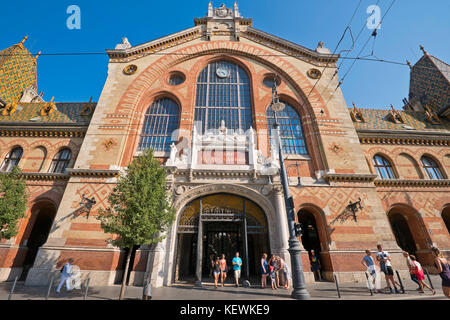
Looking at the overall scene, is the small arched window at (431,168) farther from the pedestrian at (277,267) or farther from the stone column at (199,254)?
the stone column at (199,254)

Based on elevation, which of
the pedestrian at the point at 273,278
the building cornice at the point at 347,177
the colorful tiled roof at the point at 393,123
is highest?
the colorful tiled roof at the point at 393,123

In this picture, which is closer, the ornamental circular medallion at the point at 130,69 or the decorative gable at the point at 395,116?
the ornamental circular medallion at the point at 130,69

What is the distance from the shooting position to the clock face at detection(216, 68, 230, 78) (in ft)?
64.3

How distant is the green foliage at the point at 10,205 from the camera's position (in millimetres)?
10773

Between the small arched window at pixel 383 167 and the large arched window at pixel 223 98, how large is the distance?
34.3 feet

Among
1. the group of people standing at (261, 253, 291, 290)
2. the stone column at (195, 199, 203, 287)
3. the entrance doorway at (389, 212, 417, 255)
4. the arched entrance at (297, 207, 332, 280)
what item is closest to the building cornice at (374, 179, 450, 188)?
the entrance doorway at (389, 212, 417, 255)

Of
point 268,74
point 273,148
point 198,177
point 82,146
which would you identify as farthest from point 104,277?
point 268,74

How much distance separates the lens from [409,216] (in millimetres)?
15023

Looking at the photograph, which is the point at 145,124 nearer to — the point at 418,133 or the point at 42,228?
the point at 42,228

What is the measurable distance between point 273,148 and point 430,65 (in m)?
25.2

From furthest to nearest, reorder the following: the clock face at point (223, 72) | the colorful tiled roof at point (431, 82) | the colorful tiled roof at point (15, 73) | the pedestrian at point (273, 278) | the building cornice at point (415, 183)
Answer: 1. the colorful tiled roof at point (15, 73)
2. the colorful tiled roof at point (431, 82)
3. the clock face at point (223, 72)
4. the building cornice at point (415, 183)
5. the pedestrian at point (273, 278)

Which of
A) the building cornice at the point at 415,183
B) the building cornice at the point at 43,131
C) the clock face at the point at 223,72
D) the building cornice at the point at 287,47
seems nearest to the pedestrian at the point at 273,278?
the building cornice at the point at 415,183

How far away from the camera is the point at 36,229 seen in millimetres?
15875

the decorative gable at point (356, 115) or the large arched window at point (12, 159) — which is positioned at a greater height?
the decorative gable at point (356, 115)
